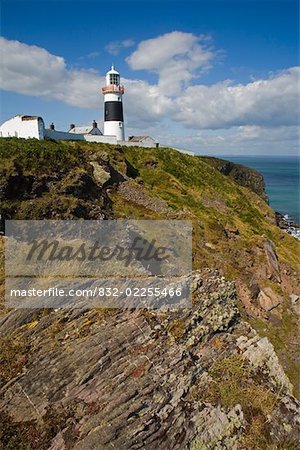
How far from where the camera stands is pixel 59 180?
1011 inches

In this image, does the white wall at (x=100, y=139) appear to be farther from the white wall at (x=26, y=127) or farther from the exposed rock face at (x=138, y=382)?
the exposed rock face at (x=138, y=382)

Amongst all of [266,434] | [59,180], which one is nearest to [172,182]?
[59,180]

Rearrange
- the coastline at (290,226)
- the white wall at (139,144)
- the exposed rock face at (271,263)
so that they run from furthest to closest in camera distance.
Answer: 1. the coastline at (290,226)
2. the white wall at (139,144)
3. the exposed rock face at (271,263)

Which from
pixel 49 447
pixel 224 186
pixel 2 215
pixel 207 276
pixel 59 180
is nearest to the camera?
pixel 49 447

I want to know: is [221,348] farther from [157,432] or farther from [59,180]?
[59,180]

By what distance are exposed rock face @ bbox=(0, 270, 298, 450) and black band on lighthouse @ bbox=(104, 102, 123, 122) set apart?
145 ft

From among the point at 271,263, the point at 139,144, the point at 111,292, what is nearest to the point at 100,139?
the point at 139,144

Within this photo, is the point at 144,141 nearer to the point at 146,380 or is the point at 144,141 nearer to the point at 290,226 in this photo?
the point at 290,226

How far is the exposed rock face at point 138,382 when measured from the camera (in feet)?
31.5

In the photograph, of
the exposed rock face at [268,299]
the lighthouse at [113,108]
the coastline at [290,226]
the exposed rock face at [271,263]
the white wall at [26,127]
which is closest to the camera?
the exposed rock face at [268,299]

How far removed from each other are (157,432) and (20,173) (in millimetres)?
19300
